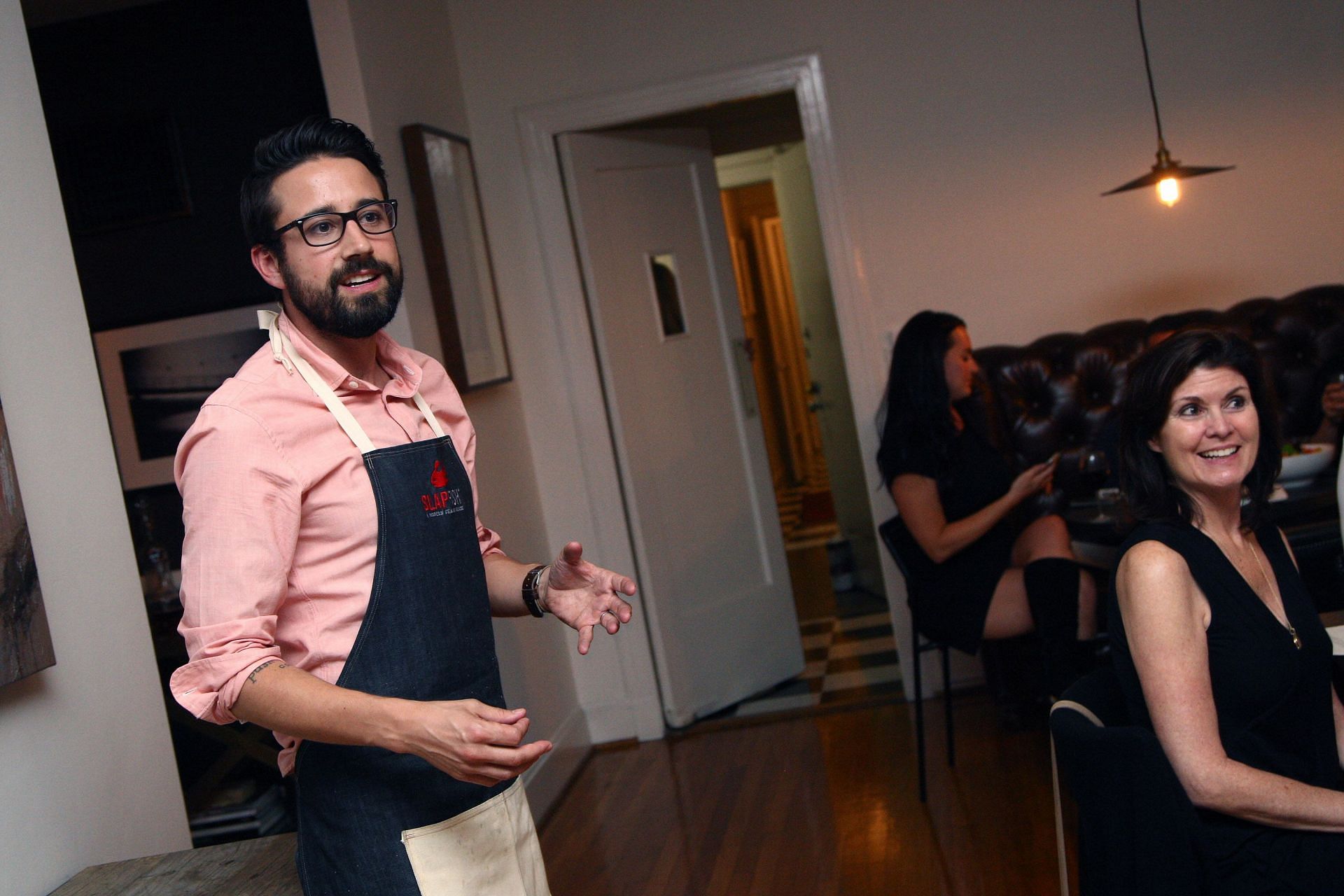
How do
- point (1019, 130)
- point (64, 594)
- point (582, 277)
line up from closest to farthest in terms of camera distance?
1. point (64, 594)
2. point (1019, 130)
3. point (582, 277)

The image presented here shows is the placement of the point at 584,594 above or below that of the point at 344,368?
below

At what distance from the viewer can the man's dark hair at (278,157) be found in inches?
58.0

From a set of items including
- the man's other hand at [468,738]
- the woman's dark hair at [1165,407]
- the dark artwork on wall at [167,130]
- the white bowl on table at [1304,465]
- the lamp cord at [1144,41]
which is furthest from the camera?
the lamp cord at [1144,41]

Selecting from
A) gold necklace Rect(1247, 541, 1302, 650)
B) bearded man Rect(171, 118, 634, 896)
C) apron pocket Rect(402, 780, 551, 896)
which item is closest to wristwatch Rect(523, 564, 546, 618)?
bearded man Rect(171, 118, 634, 896)

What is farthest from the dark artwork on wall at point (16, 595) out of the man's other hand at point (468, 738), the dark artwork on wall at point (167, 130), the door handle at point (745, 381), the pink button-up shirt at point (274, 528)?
the door handle at point (745, 381)

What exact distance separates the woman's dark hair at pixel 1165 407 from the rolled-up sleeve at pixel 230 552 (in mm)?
1275

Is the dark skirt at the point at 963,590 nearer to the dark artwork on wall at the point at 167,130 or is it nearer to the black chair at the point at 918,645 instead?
the black chair at the point at 918,645

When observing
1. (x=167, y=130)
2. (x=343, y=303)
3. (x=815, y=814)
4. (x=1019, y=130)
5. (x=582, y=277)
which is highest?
(x=167, y=130)

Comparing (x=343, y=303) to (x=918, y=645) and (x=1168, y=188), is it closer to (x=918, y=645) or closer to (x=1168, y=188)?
(x=918, y=645)

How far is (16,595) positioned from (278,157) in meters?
0.74

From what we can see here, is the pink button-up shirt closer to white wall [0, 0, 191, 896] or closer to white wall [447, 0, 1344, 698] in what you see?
white wall [0, 0, 191, 896]

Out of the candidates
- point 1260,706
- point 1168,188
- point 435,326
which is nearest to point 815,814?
point 435,326

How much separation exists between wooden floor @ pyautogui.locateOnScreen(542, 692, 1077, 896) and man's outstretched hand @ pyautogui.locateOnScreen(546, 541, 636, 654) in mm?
1650

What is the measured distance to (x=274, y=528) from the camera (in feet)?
4.35
